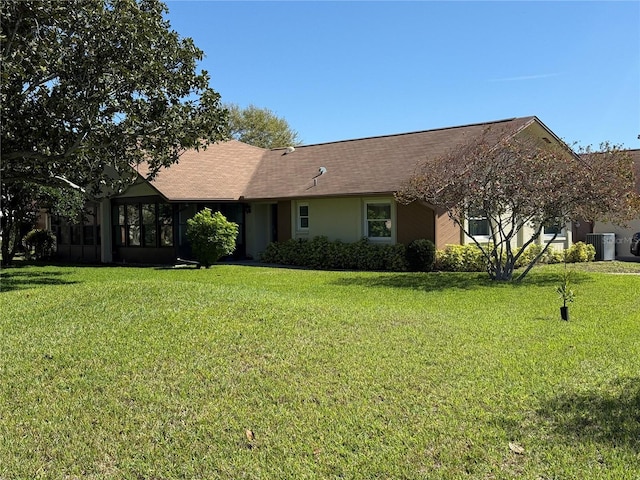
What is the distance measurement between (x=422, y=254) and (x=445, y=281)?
293 centimetres

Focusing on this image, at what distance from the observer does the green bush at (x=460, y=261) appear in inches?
667

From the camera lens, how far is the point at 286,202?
2120cm

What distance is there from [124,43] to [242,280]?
21.3 ft

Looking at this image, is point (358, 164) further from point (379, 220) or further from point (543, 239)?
point (543, 239)

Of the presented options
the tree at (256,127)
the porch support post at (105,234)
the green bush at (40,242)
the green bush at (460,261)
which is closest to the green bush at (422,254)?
the green bush at (460,261)

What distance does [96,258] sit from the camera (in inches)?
896

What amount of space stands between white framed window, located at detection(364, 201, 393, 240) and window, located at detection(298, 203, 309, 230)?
111 inches

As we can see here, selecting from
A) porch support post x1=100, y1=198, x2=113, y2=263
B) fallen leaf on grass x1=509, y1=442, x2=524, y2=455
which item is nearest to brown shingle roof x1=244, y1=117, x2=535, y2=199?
porch support post x1=100, y1=198, x2=113, y2=263

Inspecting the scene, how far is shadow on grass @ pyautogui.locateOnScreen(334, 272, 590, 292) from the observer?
42.5ft

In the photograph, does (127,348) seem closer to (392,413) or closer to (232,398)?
(232,398)

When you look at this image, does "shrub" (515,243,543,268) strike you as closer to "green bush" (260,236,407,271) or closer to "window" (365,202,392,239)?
"green bush" (260,236,407,271)

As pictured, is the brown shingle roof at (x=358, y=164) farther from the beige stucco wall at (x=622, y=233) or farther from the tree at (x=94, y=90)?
the beige stucco wall at (x=622, y=233)

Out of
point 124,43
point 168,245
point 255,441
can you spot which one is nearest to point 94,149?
point 124,43

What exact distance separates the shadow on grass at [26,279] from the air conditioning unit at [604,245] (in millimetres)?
19720
